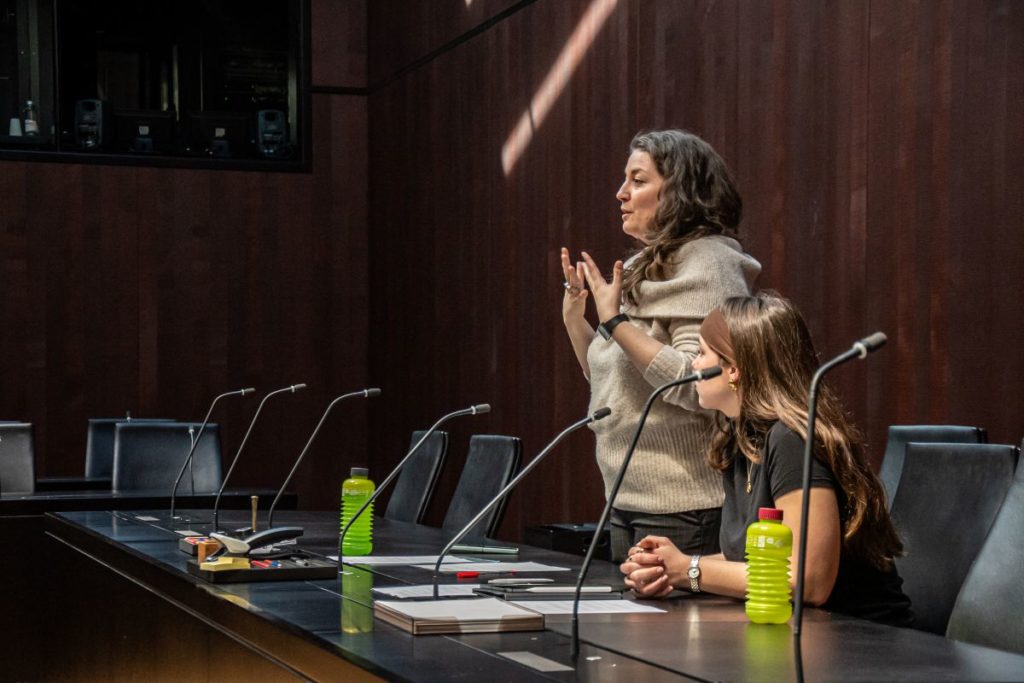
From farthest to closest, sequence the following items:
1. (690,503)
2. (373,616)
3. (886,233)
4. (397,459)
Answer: (397,459)
(886,233)
(690,503)
(373,616)

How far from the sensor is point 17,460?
5.42m

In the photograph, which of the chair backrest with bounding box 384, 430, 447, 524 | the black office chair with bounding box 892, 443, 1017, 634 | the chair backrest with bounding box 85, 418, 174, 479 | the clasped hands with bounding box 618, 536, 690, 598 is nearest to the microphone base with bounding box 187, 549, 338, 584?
the clasped hands with bounding box 618, 536, 690, 598

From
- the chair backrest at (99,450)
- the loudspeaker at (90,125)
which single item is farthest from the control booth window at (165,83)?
the chair backrest at (99,450)

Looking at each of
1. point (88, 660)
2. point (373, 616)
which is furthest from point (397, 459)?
point (373, 616)

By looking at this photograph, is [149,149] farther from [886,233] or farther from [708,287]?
[708,287]

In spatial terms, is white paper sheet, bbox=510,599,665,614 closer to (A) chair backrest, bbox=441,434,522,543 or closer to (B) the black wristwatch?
(B) the black wristwatch

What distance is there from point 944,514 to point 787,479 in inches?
32.4

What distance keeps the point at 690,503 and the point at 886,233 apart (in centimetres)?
202

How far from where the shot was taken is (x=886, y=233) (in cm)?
442

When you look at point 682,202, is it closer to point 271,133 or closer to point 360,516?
point 360,516

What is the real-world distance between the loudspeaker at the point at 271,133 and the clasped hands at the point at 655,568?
723 centimetres

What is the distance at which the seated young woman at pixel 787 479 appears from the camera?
2188 mm

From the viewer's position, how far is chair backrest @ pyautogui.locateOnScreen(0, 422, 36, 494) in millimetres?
5359

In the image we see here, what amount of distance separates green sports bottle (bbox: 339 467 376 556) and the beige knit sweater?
2.12 feet
